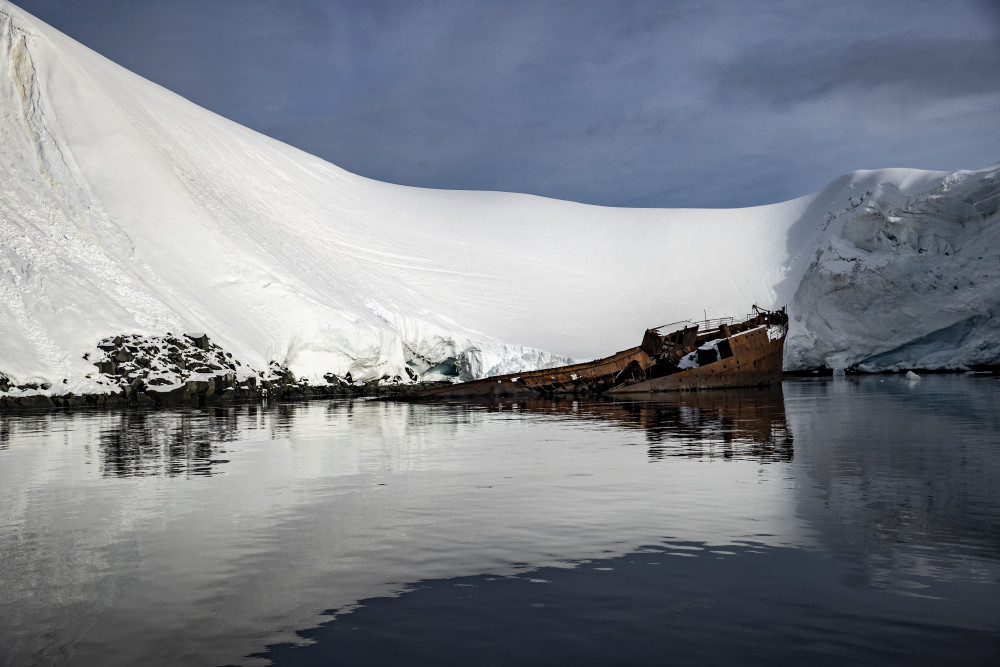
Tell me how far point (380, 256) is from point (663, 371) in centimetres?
2563

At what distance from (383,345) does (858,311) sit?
2991 cm

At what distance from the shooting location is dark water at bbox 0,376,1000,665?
452 centimetres

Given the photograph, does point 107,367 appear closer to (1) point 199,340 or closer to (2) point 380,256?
(1) point 199,340

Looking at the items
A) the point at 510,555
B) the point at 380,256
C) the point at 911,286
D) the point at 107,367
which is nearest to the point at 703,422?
the point at 510,555

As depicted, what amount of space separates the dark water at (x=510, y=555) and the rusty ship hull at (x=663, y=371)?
22391 mm

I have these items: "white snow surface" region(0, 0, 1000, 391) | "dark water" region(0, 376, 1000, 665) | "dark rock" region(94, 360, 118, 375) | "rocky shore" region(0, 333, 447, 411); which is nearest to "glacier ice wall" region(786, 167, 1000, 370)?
"white snow surface" region(0, 0, 1000, 391)

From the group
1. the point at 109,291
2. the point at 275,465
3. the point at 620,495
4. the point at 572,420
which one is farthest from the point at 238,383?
the point at 620,495

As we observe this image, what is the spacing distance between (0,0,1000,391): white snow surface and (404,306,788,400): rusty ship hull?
301 inches

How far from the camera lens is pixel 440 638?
4602 millimetres

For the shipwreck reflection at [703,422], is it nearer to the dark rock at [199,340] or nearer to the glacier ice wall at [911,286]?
the dark rock at [199,340]

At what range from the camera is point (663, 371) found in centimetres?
3828

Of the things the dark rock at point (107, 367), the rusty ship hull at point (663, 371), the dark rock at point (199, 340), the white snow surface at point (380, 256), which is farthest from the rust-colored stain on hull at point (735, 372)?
the dark rock at point (107, 367)

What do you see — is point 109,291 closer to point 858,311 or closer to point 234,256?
point 234,256

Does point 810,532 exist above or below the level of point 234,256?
below
